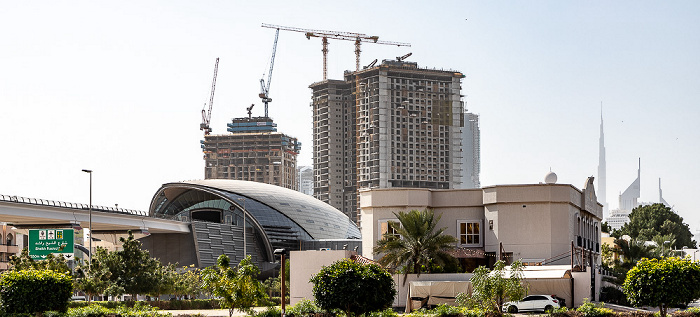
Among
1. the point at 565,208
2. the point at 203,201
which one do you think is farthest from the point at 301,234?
the point at 565,208

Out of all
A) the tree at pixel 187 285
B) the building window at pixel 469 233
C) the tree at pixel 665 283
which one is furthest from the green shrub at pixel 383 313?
the tree at pixel 187 285

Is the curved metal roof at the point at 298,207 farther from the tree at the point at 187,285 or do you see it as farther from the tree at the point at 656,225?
the tree at the point at 656,225

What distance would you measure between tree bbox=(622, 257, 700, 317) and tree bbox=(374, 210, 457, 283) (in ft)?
45.9

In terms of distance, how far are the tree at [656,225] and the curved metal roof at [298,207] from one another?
46028mm

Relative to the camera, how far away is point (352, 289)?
36688mm

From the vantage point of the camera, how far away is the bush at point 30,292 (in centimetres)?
4044

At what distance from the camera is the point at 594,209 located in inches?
2576

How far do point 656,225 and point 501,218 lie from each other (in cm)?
7736

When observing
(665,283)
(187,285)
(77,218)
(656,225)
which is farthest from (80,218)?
(656,225)

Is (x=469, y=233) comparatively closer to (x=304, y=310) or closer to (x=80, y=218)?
(x=304, y=310)

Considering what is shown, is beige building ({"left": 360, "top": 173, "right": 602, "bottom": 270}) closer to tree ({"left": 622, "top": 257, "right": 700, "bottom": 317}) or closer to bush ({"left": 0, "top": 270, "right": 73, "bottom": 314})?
tree ({"left": 622, "top": 257, "right": 700, "bottom": 317})

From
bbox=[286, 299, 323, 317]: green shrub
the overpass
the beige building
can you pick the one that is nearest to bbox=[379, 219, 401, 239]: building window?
the beige building

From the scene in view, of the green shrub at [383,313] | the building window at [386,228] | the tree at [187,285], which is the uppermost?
the building window at [386,228]

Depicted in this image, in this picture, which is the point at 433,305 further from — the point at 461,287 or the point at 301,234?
the point at 301,234
